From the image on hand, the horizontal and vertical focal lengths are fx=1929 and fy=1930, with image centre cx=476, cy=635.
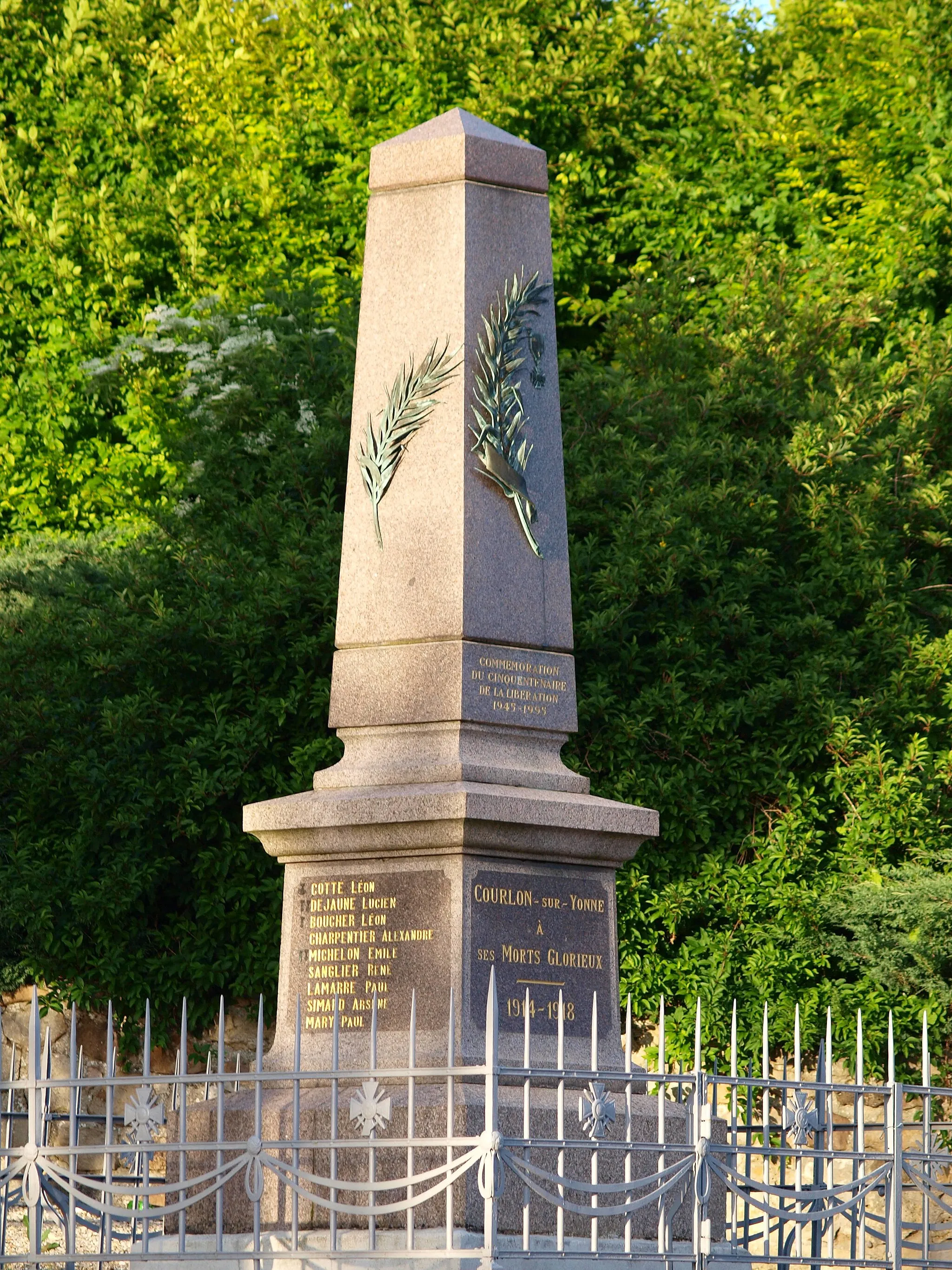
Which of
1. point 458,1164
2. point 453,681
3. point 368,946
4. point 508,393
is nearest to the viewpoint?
point 458,1164

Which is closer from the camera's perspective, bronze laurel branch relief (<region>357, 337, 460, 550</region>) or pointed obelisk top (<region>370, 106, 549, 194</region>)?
bronze laurel branch relief (<region>357, 337, 460, 550</region>)

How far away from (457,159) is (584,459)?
19.6 feet

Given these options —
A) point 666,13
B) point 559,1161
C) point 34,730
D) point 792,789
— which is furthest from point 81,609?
point 666,13

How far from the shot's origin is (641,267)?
18.9m

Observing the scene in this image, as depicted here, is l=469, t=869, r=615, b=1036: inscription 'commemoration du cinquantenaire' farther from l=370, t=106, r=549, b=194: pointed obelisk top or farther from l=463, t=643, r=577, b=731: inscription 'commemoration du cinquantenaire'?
l=370, t=106, r=549, b=194: pointed obelisk top

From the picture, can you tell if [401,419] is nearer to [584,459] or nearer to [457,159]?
[457,159]

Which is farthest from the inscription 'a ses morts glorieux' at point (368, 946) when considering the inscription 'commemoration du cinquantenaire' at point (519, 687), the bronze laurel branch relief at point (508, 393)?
the bronze laurel branch relief at point (508, 393)

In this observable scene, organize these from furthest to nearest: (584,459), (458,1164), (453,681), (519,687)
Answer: (584,459) < (519,687) < (453,681) < (458,1164)

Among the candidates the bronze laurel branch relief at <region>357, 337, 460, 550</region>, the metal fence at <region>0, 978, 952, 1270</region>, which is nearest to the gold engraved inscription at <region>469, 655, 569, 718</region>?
the bronze laurel branch relief at <region>357, 337, 460, 550</region>

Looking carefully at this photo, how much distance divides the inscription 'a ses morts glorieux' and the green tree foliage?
5124 millimetres

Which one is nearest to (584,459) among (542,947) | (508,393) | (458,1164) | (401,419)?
(508,393)

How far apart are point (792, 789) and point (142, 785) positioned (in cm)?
458

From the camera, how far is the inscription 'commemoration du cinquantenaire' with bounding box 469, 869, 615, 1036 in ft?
26.2

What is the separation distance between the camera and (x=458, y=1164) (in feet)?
19.3
